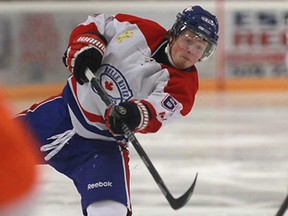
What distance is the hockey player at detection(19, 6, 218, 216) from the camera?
8.17 ft

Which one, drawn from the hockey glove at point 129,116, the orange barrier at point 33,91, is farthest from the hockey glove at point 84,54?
the orange barrier at point 33,91

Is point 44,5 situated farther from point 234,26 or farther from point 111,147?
point 111,147

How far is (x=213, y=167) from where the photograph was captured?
4617 mm

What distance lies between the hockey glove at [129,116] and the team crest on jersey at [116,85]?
0.61 feet

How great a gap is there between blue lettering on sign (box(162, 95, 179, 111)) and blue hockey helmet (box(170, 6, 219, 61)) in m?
0.17

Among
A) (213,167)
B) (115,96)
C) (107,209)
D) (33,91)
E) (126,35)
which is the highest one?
(126,35)

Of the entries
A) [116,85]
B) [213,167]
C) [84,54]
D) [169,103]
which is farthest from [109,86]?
[213,167]

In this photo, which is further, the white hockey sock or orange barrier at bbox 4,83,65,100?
orange barrier at bbox 4,83,65,100

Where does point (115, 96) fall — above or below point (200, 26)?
below

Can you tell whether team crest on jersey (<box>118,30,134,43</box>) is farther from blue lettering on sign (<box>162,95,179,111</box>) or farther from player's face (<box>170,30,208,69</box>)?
blue lettering on sign (<box>162,95,179,111</box>)

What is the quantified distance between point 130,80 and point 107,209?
44 centimetres

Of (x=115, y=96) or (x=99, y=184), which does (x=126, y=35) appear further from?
(x=99, y=184)

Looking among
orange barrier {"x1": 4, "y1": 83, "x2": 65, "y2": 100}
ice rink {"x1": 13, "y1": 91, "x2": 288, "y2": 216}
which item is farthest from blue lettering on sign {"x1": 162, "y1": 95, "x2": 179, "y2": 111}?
orange barrier {"x1": 4, "y1": 83, "x2": 65, "y2": 100}

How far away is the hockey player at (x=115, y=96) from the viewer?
2490 millimetres
